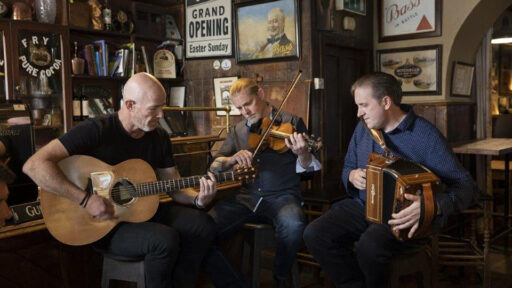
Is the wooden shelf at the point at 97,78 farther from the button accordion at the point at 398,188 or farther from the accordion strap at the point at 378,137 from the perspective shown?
the button accordion at the point at 398,188

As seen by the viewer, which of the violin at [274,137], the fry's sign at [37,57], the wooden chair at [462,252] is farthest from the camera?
the fry's sign at [37,57]

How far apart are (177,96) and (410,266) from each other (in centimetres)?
363

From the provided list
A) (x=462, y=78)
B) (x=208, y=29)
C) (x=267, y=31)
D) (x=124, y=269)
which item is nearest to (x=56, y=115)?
(x=208, y=29)

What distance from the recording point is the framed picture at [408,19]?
4.30 meters

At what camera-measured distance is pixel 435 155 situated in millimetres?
2328

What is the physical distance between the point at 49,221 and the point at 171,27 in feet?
11.9

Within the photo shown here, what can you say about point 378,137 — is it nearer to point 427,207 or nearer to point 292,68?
point 427,207

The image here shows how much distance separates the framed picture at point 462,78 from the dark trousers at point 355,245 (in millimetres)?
2361

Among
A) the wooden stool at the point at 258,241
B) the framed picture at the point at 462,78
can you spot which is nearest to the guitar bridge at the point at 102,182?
the wooden stool at the point at 258,241

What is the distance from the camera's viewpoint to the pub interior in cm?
373

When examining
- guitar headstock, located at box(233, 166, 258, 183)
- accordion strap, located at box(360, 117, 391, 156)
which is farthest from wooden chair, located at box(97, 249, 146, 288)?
accordion strap, located at box(360, 117, 391, 156)

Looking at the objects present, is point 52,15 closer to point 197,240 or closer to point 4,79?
point 4,79

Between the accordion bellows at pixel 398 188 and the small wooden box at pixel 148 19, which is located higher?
the small wooden box at pixel 148 19

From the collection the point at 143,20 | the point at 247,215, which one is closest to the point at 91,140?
the point at 247,215
